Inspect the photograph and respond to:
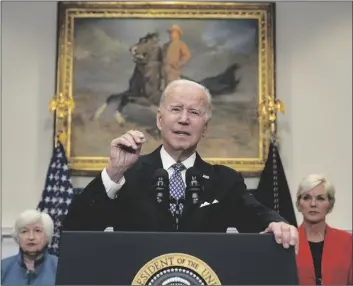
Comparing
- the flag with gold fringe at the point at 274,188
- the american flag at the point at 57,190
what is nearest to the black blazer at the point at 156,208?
the flag with gold fringe at the point at 274,188

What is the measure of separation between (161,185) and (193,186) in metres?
0.12

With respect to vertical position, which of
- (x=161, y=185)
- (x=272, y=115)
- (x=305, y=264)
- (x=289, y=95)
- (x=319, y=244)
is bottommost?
(x=305, y=264)

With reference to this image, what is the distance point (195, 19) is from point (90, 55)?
4.22 ft

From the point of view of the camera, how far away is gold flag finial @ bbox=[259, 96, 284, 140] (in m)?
→ 6.94

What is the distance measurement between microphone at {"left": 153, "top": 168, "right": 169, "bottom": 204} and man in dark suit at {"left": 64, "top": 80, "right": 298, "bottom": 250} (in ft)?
0.14

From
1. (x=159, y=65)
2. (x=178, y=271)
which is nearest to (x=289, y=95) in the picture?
(x=159, y=65)

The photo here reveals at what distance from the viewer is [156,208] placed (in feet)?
7.54

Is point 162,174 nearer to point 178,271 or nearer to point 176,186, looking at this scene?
point 176,186

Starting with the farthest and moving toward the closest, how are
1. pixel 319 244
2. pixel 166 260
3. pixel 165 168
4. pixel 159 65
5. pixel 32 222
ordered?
1. pixel 159 65
2. pixel 32 222
3. pixel 319 244
4. pixel 165 168
5. pixel 166 260

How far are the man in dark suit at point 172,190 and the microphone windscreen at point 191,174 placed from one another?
0.04 m

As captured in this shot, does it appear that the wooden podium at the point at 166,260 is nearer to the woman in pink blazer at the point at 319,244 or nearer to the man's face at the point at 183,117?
the man's face at the point at 183,117

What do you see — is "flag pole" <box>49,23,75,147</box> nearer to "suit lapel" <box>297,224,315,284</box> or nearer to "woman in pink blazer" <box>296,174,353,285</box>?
"woman in pink blazer" <box>296,174,353,285</box>

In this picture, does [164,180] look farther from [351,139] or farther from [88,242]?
[351,139]

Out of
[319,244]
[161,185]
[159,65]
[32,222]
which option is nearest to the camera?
[161,185]
